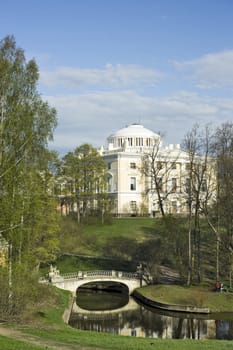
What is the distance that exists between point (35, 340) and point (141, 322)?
18.0m

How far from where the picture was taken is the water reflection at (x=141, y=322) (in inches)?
1329

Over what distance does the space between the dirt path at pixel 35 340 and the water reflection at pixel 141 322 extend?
1298cm

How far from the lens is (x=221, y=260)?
4975 centimetres

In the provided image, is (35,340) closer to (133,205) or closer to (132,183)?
(133,205)

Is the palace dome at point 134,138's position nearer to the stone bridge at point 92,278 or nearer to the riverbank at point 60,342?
the stone bridge at point 92,278

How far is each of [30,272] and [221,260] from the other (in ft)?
86.5

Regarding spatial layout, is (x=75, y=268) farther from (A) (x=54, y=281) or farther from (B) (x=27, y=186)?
(B) (x=27, y=186)

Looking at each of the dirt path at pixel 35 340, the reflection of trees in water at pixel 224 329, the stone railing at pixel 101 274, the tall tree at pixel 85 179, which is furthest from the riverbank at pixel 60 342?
the tall tree at pixel 85 179

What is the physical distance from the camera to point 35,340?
786 inches

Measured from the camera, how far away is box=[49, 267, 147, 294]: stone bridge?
153 feet

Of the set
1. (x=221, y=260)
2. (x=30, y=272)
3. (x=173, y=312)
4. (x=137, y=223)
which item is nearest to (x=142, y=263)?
(x=221, y=260)

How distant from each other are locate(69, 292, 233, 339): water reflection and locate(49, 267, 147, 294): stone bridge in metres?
2.56

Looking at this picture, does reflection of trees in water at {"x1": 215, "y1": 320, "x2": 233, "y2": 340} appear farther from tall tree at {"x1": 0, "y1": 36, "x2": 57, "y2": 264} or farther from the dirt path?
the dirt path

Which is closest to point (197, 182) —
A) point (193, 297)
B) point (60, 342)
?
point (193, 297)
